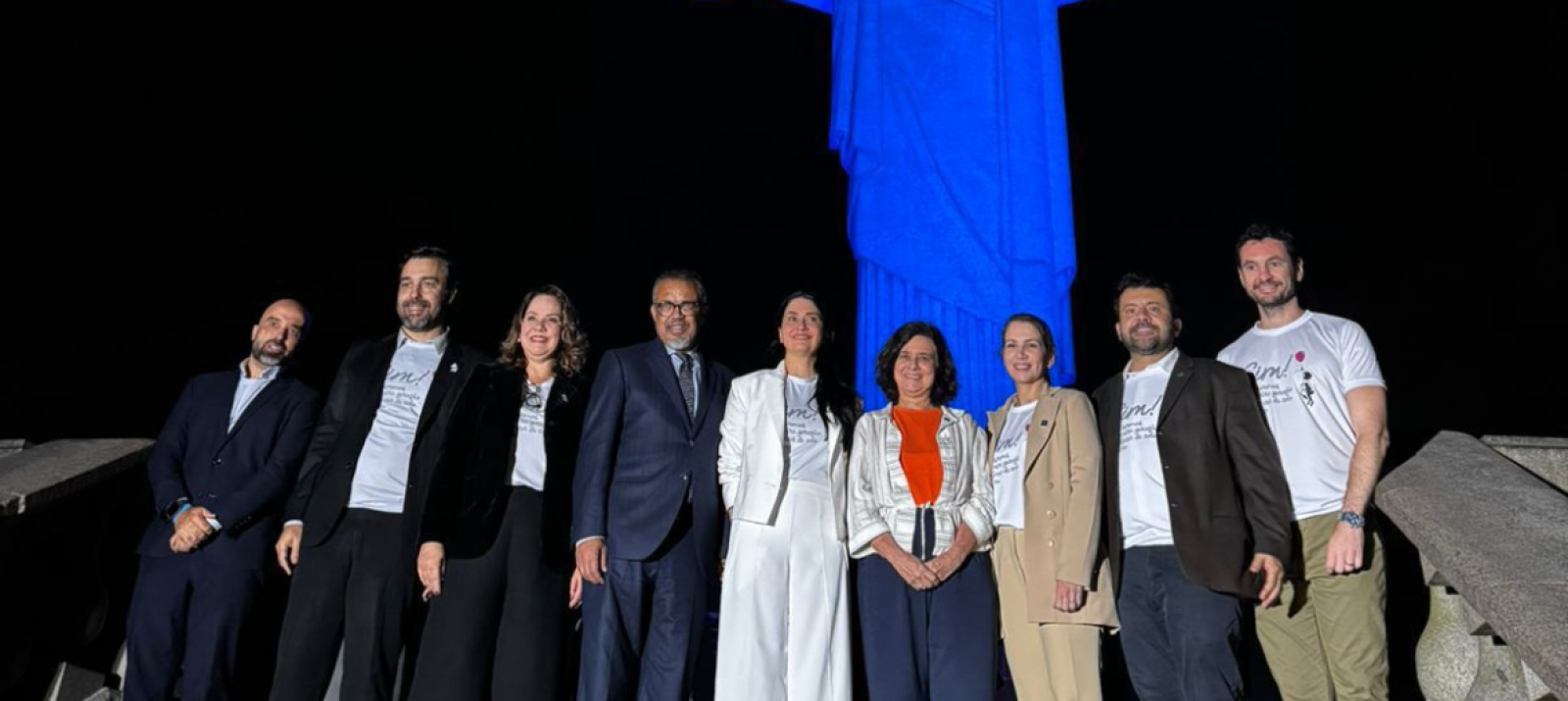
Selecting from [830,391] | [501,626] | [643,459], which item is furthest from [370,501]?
[830,391]

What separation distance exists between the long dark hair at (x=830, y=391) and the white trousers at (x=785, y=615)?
0.30 m

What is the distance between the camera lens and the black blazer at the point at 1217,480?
2.39 meters

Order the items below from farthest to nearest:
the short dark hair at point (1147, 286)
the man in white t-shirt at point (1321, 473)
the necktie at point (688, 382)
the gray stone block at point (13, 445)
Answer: the gray stone block at point (13, 445) → the necktie at point (688, 382) → the short dark hair at point (1147, 286) → the man in white t-shirt at point (1321, 473)

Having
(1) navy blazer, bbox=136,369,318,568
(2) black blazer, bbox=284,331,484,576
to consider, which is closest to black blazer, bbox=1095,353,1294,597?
(2) black blazer, bbox=284,331,484,576

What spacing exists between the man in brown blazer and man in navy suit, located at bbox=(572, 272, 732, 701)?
42.1 inches

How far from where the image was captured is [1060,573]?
100 inches

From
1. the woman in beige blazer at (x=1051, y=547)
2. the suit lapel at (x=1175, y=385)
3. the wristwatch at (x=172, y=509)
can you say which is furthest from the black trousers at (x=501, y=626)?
the suit lapel at (x=1175, y=385)

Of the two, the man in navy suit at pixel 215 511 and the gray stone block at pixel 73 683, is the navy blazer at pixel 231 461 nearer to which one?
the man in navy suit at pixel 215 511

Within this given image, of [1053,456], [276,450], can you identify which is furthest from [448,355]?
[1053,456]

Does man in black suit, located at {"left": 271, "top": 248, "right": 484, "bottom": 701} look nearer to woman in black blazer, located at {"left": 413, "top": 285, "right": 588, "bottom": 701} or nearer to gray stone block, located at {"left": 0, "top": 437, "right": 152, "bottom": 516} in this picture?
woman in black blazer, located at {"left": 413, "top": 285, "right": 588, "bottom": 701}

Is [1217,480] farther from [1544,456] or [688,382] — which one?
A: [688,382]

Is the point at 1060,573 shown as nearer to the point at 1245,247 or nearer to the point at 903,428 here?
the point at 903,428

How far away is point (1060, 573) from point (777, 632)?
0.72 meters

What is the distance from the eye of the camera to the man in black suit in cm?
260
